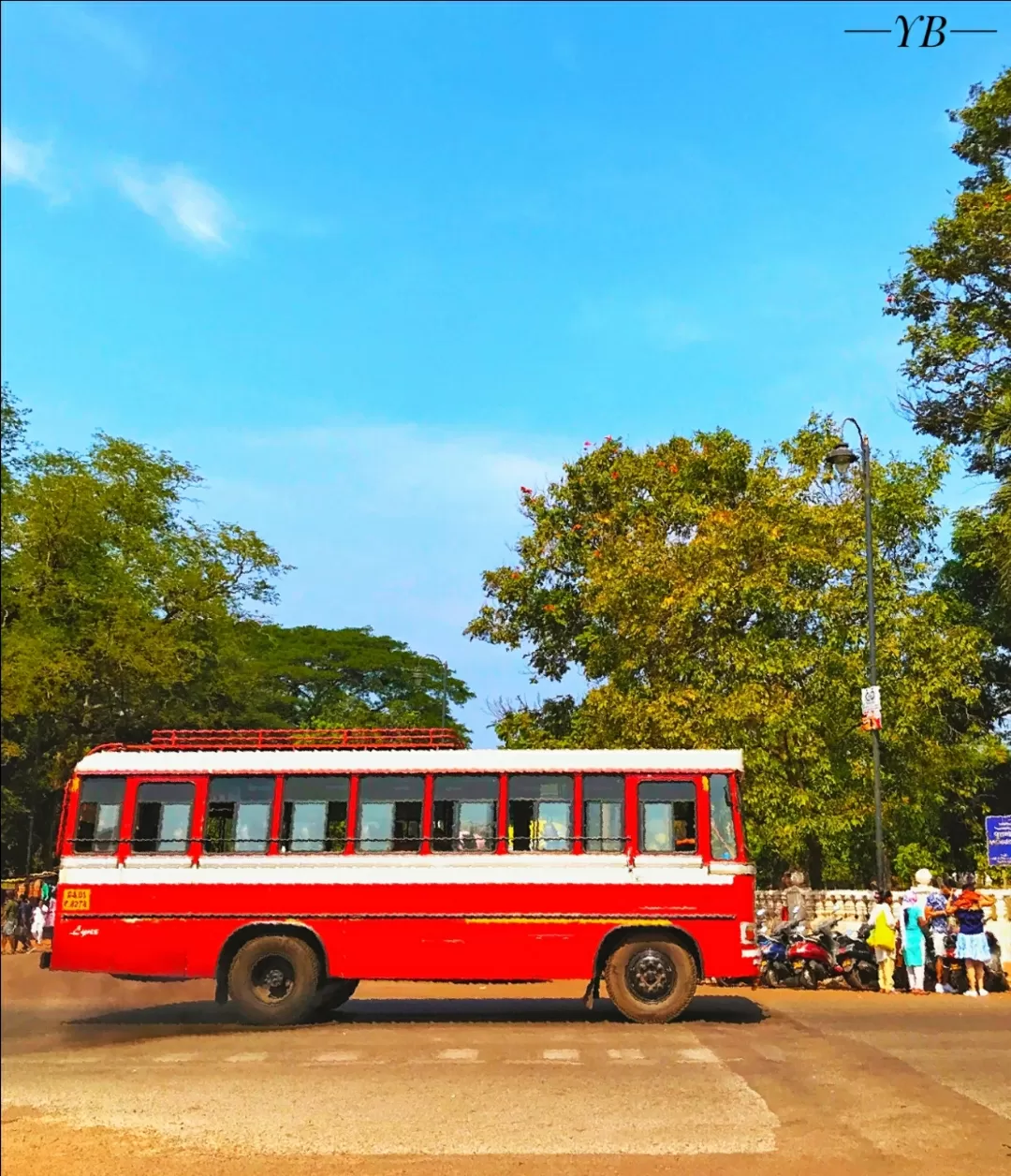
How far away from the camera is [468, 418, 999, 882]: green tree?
70.3 feet

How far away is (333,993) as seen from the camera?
13.4m

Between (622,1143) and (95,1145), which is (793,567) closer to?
(622,1143)

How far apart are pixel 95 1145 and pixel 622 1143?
3.07 m

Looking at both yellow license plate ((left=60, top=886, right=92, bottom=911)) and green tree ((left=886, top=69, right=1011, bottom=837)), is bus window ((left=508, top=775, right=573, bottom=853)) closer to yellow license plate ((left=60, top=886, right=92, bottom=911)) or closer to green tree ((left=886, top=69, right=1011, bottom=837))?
yellow license plate ((left=60, top=886, right=92, bottom=911))

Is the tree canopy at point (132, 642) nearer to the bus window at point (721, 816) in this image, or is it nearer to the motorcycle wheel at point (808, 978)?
the bus window at point (721, 816)

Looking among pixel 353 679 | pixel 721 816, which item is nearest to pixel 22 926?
pixel 721 816

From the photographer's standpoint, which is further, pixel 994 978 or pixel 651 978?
pixel 994 978

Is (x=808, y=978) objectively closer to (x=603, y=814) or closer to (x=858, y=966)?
(x=858, y=966)

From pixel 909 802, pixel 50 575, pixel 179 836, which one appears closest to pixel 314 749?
pixel 179 836

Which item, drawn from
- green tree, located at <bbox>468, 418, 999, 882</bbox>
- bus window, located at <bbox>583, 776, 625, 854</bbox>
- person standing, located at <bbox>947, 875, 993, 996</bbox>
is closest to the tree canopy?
bus window, located at <bbox>583, 776, 625, 854</bbox>

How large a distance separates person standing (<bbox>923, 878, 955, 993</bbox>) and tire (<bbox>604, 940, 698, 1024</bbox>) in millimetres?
6269

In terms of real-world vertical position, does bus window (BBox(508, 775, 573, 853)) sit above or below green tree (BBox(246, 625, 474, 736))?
below

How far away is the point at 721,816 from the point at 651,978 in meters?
2.06

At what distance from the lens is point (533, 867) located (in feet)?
41.9
